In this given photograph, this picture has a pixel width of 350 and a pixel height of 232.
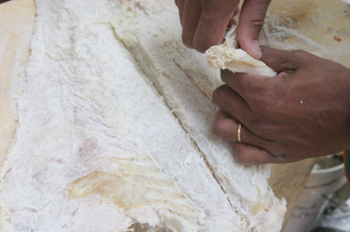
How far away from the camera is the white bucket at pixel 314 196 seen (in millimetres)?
1960

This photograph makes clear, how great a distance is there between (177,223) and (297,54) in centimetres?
68

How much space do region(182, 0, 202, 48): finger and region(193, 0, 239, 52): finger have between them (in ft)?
0.13

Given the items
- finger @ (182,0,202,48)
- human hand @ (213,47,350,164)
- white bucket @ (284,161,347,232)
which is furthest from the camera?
white bucket @ (284,161,347,232)

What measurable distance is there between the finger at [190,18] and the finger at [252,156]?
442 mm

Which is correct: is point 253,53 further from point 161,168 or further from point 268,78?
point 161,168

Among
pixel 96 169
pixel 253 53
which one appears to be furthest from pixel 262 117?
pixel 96 169

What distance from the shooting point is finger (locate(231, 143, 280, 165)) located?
2.75 ft

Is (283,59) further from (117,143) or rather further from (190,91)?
(117,143)

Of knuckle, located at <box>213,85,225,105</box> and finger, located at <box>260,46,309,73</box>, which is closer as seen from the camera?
finger, located at <box>260,46,309,73</box>

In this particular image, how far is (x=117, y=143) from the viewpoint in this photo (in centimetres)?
83

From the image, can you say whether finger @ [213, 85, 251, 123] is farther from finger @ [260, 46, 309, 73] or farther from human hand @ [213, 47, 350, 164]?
finger @ [260, 46, 309, 73]

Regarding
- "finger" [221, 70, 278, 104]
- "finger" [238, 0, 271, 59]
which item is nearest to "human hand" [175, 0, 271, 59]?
"finger" [238, 0, 271, 59]

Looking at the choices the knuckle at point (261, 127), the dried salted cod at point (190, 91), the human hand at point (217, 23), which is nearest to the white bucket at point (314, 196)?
the dried salted cod at point (190, 91)

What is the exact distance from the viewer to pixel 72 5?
1.06 m
